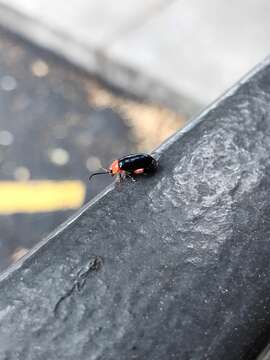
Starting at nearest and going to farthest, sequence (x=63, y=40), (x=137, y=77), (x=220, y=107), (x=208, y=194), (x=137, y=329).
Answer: (x=137, y=329)
(x=208, y=194)
(x=220, y=107)
(x=137, y=77)
(x=63, y=40)

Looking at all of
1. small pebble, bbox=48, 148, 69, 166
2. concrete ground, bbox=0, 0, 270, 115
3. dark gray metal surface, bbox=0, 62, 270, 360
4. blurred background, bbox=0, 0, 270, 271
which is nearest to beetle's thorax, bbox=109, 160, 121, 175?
dark gray metal surface, bbox=0, 62, 270, 360

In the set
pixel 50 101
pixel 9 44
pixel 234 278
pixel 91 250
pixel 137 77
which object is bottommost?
pixel 234 278

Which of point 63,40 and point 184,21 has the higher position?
point 63,40

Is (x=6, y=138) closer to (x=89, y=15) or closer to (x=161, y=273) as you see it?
(x=89, y=15)

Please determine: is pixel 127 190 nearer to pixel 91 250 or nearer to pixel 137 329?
pixel 91 250

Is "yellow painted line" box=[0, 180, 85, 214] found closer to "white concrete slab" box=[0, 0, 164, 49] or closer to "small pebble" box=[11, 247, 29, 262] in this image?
"small pebble" box=[11, 247, 29, 262]

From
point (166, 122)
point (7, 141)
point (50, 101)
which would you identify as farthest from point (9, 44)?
point (166, 122)

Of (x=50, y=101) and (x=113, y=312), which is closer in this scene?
(x=113, y=312)

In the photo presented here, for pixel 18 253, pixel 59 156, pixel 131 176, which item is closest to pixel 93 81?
pixel 59 156
